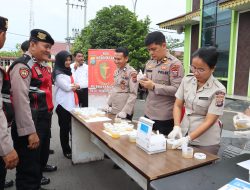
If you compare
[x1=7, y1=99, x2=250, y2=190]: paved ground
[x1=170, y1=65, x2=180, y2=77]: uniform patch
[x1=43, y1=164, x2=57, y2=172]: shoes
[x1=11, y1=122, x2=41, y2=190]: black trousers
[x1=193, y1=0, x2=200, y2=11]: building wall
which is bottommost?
[x1=7, y1=99, x2=250, y2=190]: paved ground

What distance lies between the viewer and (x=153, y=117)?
8.29 feet

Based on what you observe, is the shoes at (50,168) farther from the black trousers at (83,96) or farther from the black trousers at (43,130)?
the black trousers at (83,96)

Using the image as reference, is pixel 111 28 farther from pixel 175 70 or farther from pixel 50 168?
pixel 175 70

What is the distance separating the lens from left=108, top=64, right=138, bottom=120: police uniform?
3.00m

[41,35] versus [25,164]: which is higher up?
[41,35]

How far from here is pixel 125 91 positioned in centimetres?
316

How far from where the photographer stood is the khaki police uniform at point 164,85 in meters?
2.39

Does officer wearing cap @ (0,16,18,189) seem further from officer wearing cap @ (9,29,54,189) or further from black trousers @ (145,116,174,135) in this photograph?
black trousers @ (145,116,174,135)

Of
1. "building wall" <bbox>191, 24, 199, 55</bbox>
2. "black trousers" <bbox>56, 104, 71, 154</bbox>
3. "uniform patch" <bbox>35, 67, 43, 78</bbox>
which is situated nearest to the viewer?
"uniform patch" <bbox>35, 67, 43, 78</bbox>

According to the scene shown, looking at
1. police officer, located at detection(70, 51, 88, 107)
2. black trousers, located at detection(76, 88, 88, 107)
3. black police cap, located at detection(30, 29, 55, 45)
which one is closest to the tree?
black trousers, located at detection(76, 88, 88, 107)

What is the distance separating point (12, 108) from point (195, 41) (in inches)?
442

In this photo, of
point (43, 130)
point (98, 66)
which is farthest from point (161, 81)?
point (98, 66)

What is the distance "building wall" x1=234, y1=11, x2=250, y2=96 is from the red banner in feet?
19.7

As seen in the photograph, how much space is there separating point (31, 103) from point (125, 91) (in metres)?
1.26
